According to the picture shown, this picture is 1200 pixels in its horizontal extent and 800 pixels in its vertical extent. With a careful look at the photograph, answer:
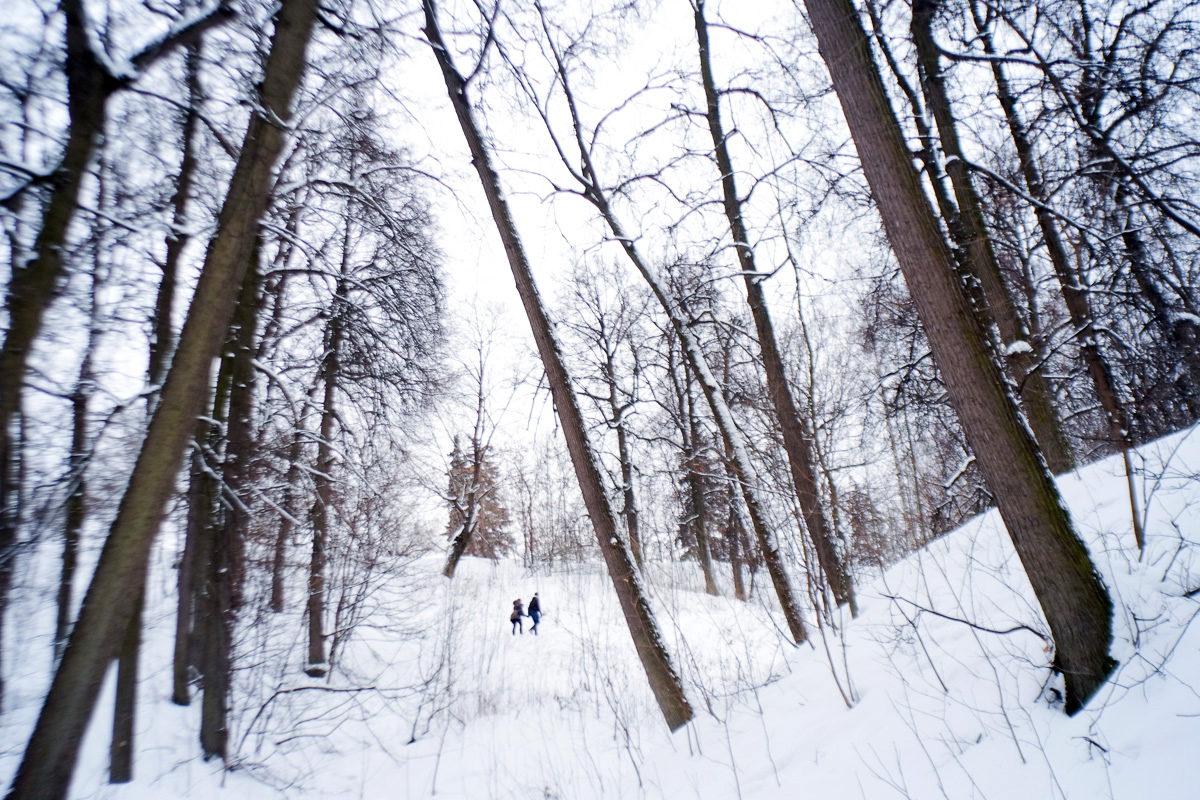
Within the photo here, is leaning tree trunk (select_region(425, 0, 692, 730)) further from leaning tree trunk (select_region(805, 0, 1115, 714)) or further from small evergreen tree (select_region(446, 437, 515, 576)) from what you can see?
small evergreen tree (select_region(446, 437, 515, 576))

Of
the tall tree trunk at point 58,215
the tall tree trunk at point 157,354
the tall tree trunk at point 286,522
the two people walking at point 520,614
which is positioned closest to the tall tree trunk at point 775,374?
the tall tree trunk at point 58,215

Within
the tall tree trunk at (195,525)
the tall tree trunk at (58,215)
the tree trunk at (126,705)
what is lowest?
the tree trunk at (126,705)

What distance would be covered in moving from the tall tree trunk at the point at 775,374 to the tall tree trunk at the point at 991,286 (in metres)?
2.39

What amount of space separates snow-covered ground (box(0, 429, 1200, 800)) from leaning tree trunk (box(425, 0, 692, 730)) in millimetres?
337

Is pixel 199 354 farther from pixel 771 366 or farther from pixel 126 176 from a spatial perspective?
pixel 771 366

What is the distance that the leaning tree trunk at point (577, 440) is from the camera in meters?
4.90

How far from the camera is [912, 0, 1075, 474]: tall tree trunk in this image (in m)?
6.17

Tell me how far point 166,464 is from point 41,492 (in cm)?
193

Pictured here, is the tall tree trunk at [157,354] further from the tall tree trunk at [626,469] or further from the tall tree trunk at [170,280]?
the tall tree trunk at [626,469]

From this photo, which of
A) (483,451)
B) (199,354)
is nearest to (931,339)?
(199,354)

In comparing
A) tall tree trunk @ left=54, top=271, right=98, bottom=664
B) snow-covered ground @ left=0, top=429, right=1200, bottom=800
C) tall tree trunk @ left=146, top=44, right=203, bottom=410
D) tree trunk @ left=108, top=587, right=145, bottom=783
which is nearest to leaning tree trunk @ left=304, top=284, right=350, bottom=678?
snow-covered ground @ left=0, top=429, right=1200, bottom=800

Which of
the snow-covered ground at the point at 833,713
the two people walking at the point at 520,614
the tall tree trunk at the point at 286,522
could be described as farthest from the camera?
the two people walking at the point at 520,614

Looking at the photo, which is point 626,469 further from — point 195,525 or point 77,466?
point 77,466

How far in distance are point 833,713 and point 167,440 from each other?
4508 mm
